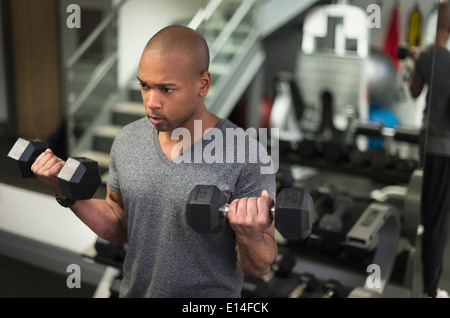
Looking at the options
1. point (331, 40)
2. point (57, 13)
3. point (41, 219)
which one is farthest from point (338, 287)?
point (57, 13)

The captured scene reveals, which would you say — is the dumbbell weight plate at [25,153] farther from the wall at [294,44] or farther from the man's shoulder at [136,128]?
the wall at [294,44]

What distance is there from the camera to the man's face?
→ 1.05 metres

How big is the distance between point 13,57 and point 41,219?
8.19 ft

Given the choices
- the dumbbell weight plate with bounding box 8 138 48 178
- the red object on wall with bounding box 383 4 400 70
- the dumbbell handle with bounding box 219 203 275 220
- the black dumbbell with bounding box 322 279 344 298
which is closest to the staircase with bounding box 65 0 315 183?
the red object on wall with bounding box 383 4 400 70

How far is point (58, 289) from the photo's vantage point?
64.4 inches

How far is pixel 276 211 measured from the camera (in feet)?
3.26

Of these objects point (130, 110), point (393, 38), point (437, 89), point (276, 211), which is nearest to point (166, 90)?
point (276, 211)

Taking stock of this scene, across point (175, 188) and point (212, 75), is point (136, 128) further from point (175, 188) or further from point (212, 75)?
point (212, 75)

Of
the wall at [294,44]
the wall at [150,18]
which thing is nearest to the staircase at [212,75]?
the wall at [150,18]

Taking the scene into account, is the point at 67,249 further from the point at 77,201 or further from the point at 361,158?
the point at 361,158

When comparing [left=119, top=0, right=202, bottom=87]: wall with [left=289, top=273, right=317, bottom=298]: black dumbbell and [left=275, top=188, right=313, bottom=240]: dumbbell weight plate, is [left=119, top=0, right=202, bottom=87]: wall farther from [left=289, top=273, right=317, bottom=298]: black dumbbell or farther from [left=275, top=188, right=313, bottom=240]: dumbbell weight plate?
[left=289, top=273, right=317, bottom=298]: black dumbbell

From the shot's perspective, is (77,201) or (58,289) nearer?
(77,201)

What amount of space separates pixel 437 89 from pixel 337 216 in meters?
0.94
